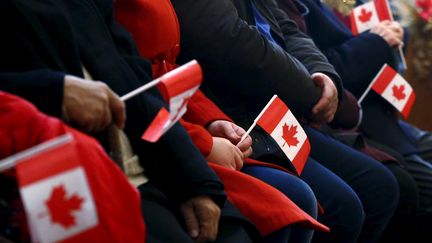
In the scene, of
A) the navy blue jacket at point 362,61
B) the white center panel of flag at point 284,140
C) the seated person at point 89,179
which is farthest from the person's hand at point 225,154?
the navy blue jacket at point 362,61

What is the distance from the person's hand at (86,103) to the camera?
797 millimetres

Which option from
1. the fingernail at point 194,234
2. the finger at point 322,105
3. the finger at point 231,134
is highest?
the fingernail at point 194,234

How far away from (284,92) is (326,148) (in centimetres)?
28

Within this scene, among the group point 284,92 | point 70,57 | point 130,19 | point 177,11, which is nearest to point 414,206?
point 284,92

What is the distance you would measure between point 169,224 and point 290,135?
470mm

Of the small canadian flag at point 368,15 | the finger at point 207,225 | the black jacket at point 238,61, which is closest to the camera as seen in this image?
the finger at point 207,225

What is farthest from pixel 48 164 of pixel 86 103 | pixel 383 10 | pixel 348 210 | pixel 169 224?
pixel 383 10

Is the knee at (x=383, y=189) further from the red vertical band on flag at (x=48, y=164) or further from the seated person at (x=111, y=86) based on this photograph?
the red vertical band on flag at (x=48, y=164)

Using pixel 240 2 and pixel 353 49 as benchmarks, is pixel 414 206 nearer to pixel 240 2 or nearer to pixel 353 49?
pixel 353 49

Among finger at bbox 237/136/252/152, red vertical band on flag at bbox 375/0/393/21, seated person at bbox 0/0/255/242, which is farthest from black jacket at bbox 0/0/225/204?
red vertical band on flag at bbox 375/0/393/21

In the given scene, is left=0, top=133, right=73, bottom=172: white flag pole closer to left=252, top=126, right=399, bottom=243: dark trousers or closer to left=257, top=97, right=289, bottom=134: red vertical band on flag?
left=257, top=97, right=289, bottom=134: red vertical band on flag

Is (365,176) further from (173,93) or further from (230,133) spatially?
(173,93)

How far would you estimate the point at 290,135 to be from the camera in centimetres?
131

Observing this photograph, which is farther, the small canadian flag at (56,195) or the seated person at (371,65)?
the seated person at (371,65)
